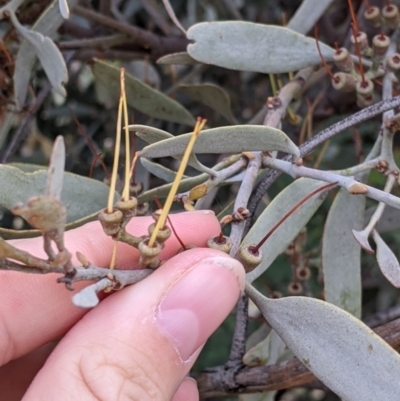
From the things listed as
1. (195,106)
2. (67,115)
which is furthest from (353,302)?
(67,115)

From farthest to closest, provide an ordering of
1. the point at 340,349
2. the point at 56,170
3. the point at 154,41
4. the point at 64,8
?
the point at 154,41, the point at 64,8, the point at 340,349, the point at 56,170

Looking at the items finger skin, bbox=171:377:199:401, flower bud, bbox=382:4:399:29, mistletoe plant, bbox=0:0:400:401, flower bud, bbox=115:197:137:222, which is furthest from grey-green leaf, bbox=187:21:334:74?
finger skin, bbox=171:377:199:401

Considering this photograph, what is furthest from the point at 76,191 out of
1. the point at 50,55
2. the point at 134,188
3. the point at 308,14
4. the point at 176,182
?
the point at 308,14

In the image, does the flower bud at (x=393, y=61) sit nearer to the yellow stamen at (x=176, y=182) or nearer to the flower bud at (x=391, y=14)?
the flower bud at (x=391, y=14)

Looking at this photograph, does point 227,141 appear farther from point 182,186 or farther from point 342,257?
point 342,257

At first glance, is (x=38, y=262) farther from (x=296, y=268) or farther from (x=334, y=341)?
(x=296, y=268)

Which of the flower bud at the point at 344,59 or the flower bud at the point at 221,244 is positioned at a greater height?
the flower bud at the point at 344,59

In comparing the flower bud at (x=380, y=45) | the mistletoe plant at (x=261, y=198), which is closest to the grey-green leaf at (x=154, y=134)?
the mistletoe plant at (x=261, y=198)
